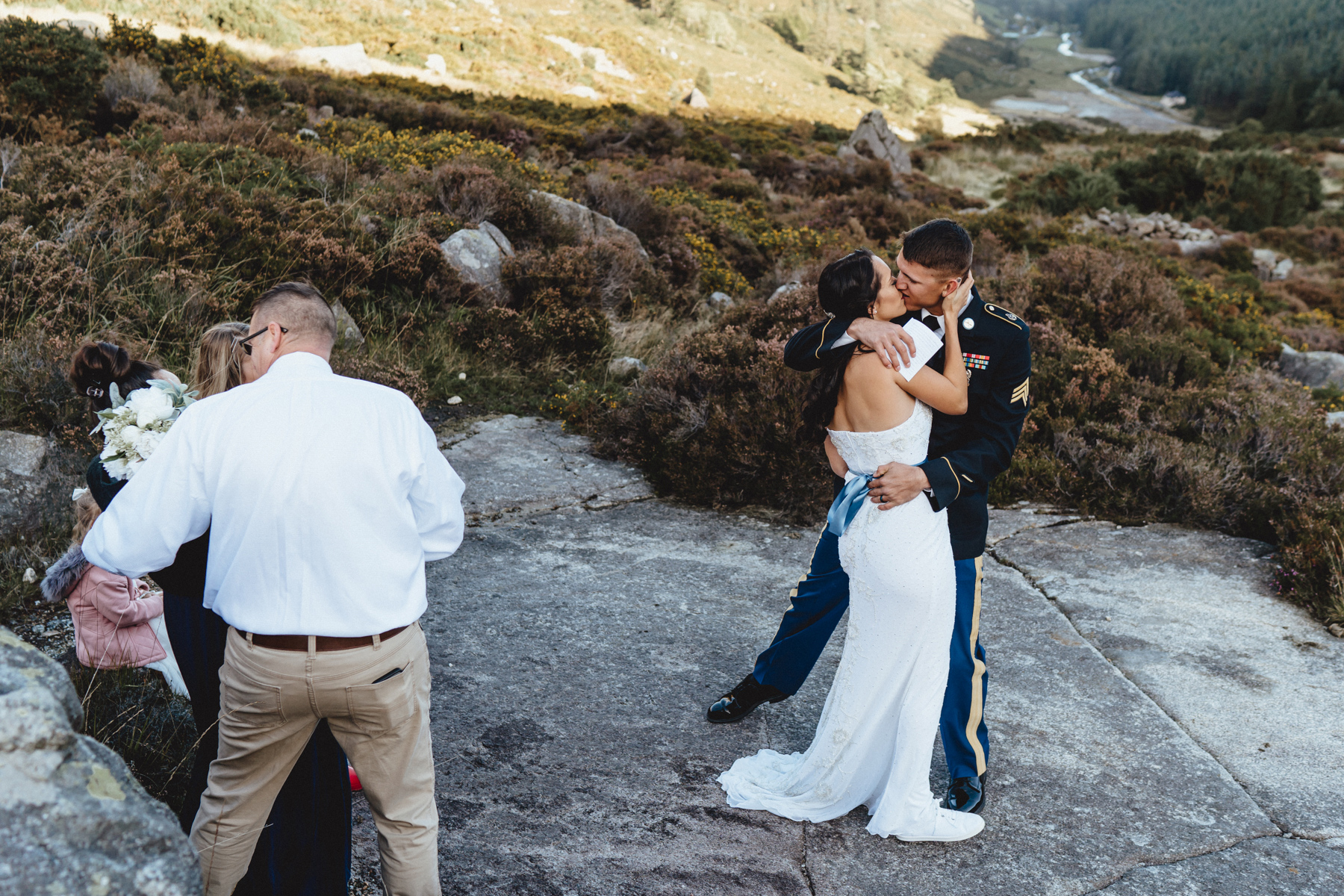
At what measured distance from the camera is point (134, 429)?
94.8 inches

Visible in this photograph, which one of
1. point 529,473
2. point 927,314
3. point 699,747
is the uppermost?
point 927,314

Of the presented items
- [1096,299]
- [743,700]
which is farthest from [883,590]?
[1096,299]

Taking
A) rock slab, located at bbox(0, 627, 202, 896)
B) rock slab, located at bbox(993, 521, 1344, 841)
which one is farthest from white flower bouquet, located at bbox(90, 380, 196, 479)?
rock slab, located at bbox(993, 521, 1344, 841)

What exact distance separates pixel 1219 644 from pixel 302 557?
4.64m

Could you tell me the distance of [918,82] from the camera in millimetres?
64750

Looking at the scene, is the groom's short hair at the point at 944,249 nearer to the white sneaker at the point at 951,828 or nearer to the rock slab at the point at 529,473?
the white sneaker at the point at 951,828

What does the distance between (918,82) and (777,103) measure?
28881mm

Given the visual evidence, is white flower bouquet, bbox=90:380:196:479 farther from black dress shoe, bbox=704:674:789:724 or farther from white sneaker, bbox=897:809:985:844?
white sneaker, bbox=897:809:985:844

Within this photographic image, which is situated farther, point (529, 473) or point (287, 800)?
point (529, 473)

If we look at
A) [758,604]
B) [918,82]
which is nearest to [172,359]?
[758,604]

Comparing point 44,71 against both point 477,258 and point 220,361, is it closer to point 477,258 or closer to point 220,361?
point 477,258

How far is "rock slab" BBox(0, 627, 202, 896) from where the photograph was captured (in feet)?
4.14

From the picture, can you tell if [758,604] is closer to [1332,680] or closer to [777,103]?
[1332,680]

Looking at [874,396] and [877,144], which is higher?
[877,144]
